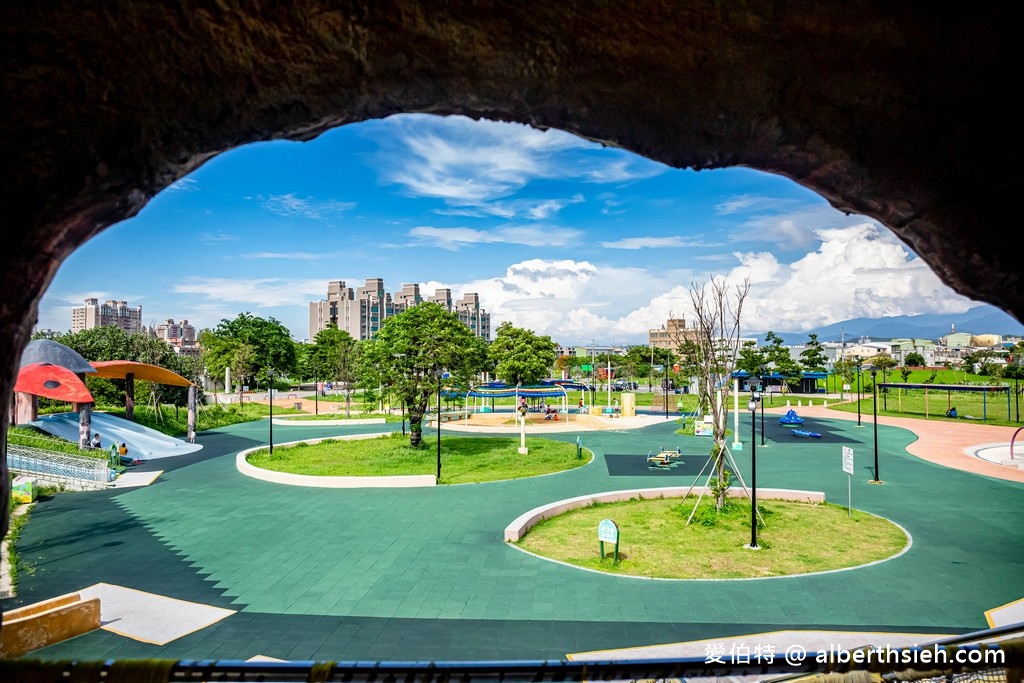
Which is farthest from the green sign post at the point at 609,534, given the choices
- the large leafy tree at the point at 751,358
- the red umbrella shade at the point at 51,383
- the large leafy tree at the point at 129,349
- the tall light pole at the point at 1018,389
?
the large leafy tree at the point at 751,358

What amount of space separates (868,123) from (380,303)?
143293 mm

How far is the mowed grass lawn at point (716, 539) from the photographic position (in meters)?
11.4

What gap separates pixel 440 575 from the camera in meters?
11.1

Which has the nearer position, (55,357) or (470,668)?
(470,668)

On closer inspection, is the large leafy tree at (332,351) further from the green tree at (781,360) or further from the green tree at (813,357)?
the green tree at (813,357)

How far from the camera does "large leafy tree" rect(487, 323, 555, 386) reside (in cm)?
4356

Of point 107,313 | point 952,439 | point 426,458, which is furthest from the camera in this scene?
point 107,313

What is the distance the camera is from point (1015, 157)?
2139 mm

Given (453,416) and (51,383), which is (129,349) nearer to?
(51,383)

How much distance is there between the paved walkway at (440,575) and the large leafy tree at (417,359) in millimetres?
6643

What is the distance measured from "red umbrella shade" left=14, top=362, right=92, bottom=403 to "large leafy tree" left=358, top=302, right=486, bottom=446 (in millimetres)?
12144

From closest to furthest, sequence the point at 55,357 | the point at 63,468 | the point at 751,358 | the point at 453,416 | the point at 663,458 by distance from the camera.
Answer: the point at 63,468, the point at 663,458, the point at 55,357, the point at 453,416, the point at 751,358

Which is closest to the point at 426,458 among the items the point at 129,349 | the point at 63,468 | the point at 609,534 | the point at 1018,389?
the point at 63,468

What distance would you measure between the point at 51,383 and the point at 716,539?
27876 millimetres
